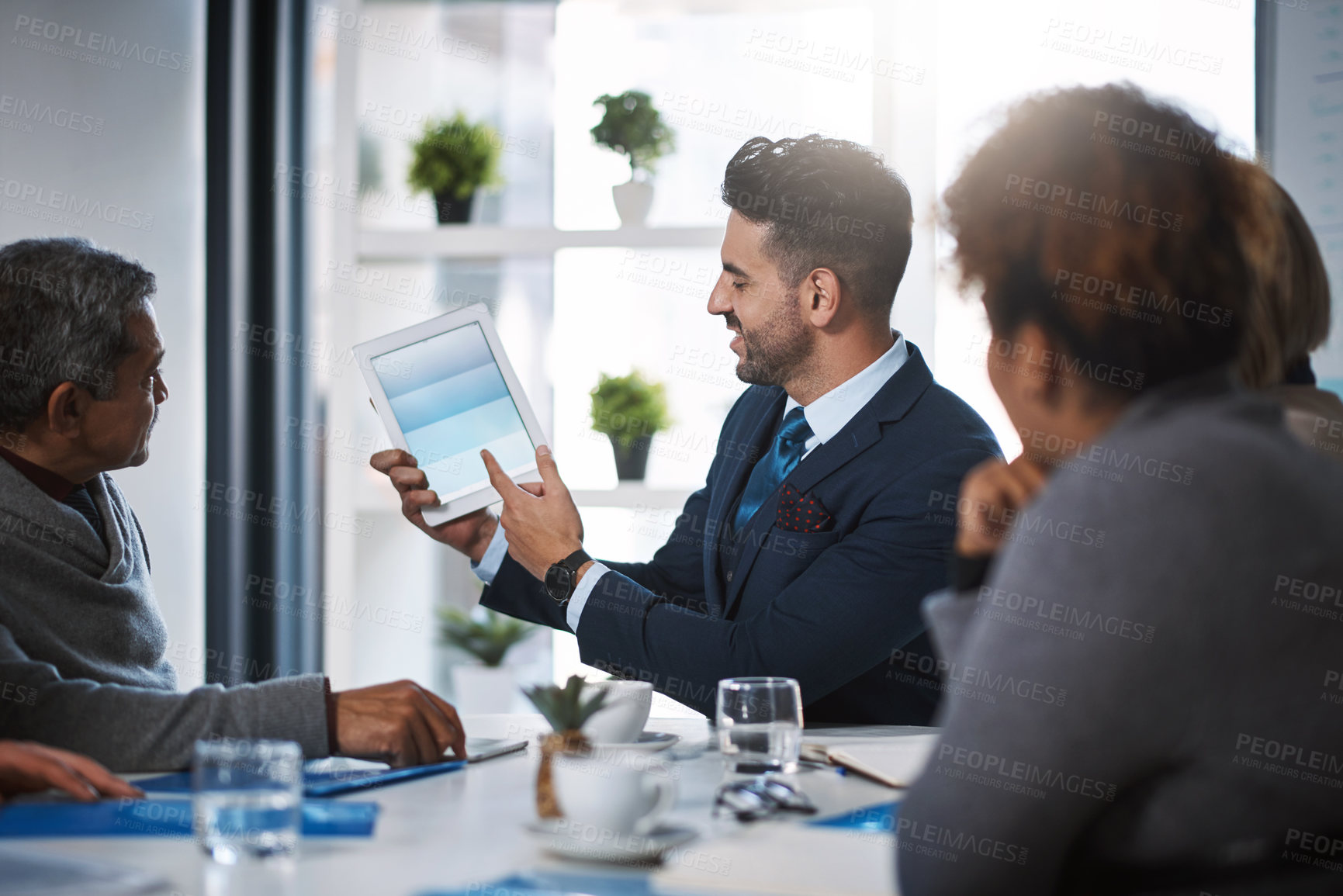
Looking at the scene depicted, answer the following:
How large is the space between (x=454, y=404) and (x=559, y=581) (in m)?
0.34

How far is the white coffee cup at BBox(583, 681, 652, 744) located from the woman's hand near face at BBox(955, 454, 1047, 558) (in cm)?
53

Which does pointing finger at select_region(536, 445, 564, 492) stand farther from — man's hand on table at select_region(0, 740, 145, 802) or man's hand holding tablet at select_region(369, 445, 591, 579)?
man's hand on table at select_region(0, 740, 145, 802)

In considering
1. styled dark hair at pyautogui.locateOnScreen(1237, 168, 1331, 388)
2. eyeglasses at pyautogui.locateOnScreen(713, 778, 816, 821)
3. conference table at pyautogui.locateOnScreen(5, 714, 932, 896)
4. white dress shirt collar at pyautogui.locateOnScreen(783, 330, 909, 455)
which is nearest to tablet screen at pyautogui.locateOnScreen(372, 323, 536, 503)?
white dress shirt collar at pyautogui.locateOnScreen(783, 330, 909, 455)

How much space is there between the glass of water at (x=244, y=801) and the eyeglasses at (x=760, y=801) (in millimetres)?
397

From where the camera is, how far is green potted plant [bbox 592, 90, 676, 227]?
306 centimetres

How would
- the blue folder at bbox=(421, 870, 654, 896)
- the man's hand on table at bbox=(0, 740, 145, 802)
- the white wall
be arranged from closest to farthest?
the blue folder at bbox=(421, 870, 654, 896) < the man's hand on table at bbox=(0, 740, 145, 802) < the white wall

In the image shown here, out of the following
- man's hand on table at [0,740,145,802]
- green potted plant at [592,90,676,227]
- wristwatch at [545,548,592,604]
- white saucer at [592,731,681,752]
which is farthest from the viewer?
green potted plant at [592,90,676,227]

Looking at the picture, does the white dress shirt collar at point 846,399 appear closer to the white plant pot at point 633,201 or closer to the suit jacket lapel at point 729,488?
the suit jacket lapel at point 729,488

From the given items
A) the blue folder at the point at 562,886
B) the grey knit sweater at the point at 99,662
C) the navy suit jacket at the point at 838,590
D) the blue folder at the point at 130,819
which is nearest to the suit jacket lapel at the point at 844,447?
the navy suit jacket at the point at 838,590

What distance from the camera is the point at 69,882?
0.83 metres

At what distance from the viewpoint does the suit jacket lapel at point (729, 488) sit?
205 cm

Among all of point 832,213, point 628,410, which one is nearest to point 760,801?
point 832,213

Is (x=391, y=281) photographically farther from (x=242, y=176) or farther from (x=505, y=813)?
(x=505, y=813)

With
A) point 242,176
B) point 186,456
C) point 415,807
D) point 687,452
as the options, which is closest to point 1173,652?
point 415,807
